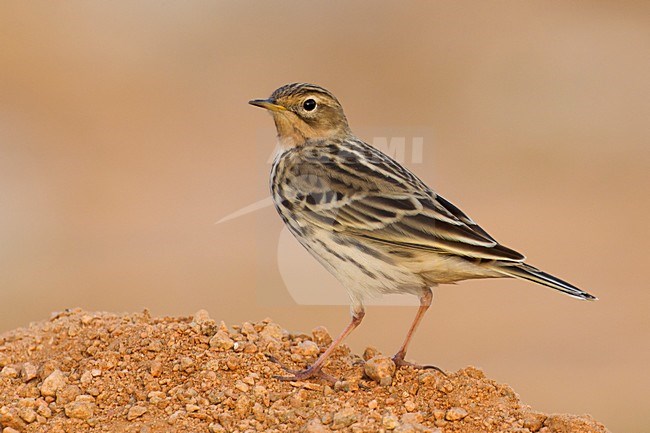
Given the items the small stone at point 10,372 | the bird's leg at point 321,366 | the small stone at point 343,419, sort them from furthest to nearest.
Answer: the small stone at point 10,372 < the bird's leg at point 321,366 < the small stone at point 343,419

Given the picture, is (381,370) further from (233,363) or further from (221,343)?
(221,343)

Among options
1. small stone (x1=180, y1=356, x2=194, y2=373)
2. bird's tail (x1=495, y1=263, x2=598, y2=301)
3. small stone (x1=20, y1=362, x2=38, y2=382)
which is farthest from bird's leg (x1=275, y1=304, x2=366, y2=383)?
small stone (x1=20, y1=362, x2=38, y2=382)

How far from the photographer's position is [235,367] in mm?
6688

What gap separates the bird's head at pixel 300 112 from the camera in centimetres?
770

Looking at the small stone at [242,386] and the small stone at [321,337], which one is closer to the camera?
the small stone at [242,386]

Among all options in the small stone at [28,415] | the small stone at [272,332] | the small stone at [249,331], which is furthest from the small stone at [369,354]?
the small stone at [28,415]

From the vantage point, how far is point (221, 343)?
6941mm

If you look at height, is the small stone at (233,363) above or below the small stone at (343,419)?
above

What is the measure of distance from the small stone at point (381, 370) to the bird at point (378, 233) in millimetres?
297

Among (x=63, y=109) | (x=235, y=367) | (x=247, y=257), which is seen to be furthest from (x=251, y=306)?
(x=63, y=109)

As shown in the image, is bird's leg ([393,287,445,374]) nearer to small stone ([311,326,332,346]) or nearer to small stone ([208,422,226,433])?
small stone ([311,326,332,346])

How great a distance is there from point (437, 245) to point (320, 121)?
182 centimetres

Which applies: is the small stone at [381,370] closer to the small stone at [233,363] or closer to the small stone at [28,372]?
the small stone at [233,363]

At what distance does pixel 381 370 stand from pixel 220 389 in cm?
115
